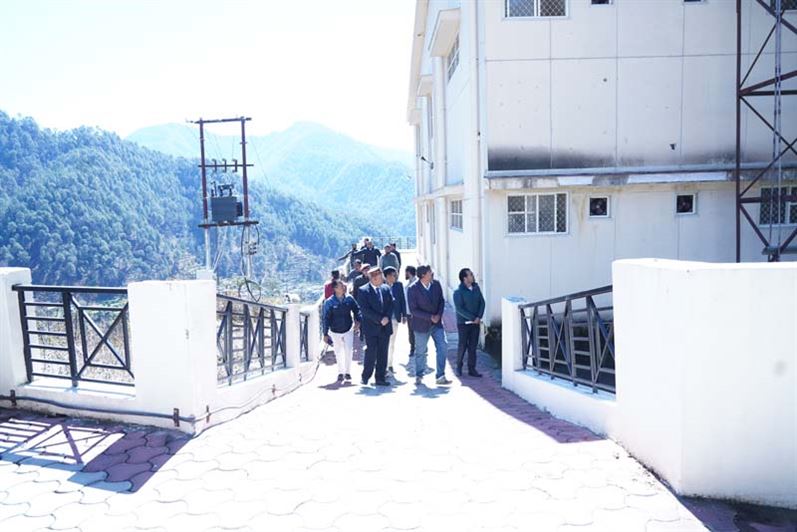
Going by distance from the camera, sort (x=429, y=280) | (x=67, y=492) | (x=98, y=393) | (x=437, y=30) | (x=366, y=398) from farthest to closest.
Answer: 1. (x=437, y=30)
2. (x=429, y=280)
3. (x=366, y=398)
4. (x=98, y=393)
5. (x=67, y=492)

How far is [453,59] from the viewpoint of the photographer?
1435 cm

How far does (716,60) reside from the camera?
11.1m

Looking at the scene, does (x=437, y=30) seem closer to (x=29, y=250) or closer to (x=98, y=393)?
(x=98, y=393)

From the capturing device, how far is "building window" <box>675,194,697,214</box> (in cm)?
1147

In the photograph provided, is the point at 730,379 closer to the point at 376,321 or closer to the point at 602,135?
the point at 376,321

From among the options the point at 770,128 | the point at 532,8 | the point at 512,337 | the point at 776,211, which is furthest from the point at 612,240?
Result: the point at 512,337

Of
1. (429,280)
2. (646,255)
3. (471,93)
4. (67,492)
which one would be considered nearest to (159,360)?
(67,492)

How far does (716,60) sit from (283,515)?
36.1 ft

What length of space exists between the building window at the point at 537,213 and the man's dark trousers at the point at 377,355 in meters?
3.96

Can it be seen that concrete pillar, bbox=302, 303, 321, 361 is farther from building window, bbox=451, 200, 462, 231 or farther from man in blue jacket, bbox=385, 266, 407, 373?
building window, bbox=451, 200, 462, 231

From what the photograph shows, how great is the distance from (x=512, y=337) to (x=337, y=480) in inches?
166

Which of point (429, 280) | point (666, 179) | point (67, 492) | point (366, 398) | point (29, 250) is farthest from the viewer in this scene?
point (29, 250)

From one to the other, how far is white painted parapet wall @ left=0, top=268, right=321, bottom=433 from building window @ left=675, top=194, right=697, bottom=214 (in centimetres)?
911

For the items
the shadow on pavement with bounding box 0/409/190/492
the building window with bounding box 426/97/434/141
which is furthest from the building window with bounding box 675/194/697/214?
the shadow on pavement with bounding box 0/409/190/492
